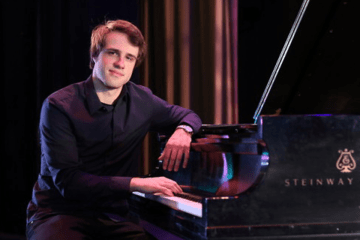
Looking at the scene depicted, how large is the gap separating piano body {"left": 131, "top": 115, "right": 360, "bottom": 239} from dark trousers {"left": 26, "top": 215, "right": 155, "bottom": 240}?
1.81ft

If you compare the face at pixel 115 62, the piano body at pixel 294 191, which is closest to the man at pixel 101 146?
the face at pixel 115 62

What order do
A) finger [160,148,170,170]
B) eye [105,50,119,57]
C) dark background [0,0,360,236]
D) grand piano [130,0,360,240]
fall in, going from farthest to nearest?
1. dark background [0,0,360,236]
2. eye [105,50,119,57]
3. finger [160,148,170,170]
4. grand piano [130,0,360,240]

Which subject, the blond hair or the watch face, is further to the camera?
the blond hair

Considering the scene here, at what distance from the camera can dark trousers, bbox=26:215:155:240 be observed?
6.07 feet

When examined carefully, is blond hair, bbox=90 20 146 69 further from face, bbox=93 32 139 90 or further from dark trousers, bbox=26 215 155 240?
dark trousers, bbox=26 215 155 240

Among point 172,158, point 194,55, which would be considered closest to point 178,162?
point 172,158

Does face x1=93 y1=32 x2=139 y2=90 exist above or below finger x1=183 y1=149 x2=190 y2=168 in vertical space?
above

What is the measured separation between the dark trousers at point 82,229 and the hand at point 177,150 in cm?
36

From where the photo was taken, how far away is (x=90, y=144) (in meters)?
2.04

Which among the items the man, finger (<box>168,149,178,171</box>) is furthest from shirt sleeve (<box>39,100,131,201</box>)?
finger (<box>168,149,178,171</box>)

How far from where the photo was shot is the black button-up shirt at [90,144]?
6.03ft

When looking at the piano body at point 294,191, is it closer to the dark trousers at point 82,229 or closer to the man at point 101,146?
the man at point 101,146

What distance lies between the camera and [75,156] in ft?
6.28

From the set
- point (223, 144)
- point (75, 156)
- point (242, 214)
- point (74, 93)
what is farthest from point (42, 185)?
point (242, 214)
